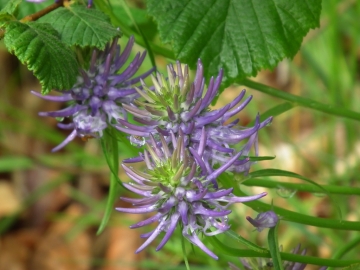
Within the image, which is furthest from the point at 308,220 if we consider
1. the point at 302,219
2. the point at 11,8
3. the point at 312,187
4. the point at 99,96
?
the point at 11,8

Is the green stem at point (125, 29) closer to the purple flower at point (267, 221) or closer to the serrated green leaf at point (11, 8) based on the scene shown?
the serrated green leaf at point (11, 8)

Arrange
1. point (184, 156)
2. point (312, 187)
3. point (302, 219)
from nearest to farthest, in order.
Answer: point (184, 156) → point (302, 219) → point (312, 187)

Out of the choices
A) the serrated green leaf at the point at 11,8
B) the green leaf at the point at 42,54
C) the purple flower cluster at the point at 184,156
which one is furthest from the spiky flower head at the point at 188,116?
the serrated green leaf at the point at 11,8

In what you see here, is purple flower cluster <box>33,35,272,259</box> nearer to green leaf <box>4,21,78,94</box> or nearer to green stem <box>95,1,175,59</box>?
green leaf <box>4,21,78,94</box>

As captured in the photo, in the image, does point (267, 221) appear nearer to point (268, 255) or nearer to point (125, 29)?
point (268, 255)

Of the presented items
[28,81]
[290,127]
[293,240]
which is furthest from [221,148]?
[28,81]

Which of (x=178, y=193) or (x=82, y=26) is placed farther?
(x=82, y=26)
